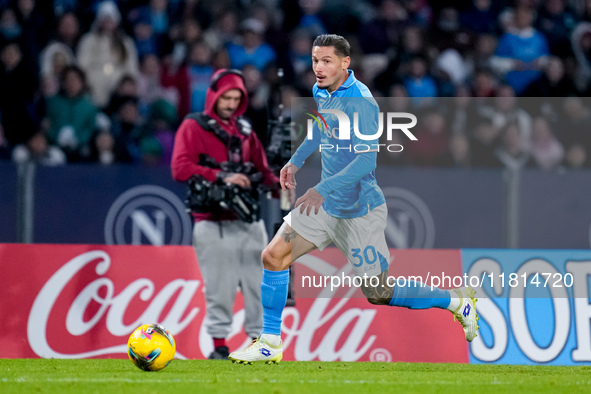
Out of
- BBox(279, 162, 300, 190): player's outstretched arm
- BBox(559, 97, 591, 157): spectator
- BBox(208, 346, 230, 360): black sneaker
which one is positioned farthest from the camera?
BBox(559, 97, 591, 157): spectator

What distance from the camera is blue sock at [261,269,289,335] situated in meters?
6.58

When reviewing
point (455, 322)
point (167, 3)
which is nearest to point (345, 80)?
point (455, 322)

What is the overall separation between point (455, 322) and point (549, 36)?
6.50 metres

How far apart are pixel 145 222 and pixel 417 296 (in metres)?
4.59

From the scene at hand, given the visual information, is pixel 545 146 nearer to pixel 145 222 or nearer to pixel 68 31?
pixel 145 222

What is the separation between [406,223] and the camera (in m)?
10.6

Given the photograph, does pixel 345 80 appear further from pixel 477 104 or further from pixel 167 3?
pixel 167 3

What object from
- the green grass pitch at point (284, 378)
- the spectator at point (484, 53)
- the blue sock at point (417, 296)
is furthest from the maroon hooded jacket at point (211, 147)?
the spectator at point (484, 53)

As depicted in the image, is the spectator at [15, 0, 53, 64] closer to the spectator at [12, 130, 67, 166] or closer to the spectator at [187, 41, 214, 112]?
the spectator at [12, 130, 67, 166]

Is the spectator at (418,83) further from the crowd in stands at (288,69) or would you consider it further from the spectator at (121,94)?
the spectator at (121,94)

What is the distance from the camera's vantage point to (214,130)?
788cm

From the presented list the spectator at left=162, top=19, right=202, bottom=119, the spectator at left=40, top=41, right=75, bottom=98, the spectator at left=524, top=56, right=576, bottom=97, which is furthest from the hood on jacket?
the spectator at left=524, top=56, right=576, bottom=97

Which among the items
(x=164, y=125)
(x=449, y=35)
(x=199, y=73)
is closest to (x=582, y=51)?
(x=449, y=35)

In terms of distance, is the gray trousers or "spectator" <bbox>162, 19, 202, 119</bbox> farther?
"spectator" <bbox>162, 19, 202, 119</bbox>
